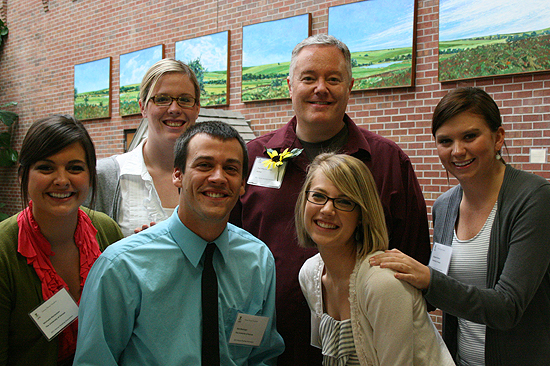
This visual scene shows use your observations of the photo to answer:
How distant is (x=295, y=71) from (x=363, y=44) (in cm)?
314

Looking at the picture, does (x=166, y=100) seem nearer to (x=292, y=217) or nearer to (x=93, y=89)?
(x=292, y=217)

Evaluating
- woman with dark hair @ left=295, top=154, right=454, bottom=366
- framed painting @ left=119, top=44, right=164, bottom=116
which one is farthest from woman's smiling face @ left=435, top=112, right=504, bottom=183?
framed painting @ left=119, top=44, right=164, bottom=116

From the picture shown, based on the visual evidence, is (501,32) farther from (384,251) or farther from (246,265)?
(246,265)

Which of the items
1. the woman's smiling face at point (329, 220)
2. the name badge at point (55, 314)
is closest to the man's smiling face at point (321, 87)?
the woman's smiling face at point (329, 220)

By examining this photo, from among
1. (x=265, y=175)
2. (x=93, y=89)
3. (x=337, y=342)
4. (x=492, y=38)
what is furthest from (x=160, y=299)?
(x=93, y=89)

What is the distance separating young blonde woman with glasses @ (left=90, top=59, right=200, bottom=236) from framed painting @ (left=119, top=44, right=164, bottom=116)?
17.8 feet

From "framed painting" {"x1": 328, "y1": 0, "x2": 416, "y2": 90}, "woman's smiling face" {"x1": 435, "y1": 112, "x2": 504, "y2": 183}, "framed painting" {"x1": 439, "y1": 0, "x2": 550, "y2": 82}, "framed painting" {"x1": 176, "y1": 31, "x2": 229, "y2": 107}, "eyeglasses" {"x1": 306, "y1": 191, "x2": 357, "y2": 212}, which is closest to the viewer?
"eyeglasses" {"x1": 306, "y1": 191, "x2": 357, "y2": 212}

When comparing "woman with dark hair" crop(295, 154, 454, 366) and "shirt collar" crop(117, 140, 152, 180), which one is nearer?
"woman with dark hair" crop(295, 154, 454, 366)

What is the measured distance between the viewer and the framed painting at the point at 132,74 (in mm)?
7461

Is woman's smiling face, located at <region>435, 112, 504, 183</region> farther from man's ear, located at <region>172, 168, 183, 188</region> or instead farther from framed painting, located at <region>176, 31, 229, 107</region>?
framed painting, located at <region>176, 31, 229, 107</region>

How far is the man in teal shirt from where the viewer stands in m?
1.56

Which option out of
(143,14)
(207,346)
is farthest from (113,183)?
(143,14)

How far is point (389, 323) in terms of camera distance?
1.56 m

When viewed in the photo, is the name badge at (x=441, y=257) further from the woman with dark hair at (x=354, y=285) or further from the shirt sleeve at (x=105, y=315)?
the shirt sleeve at (x=105, y=315)
